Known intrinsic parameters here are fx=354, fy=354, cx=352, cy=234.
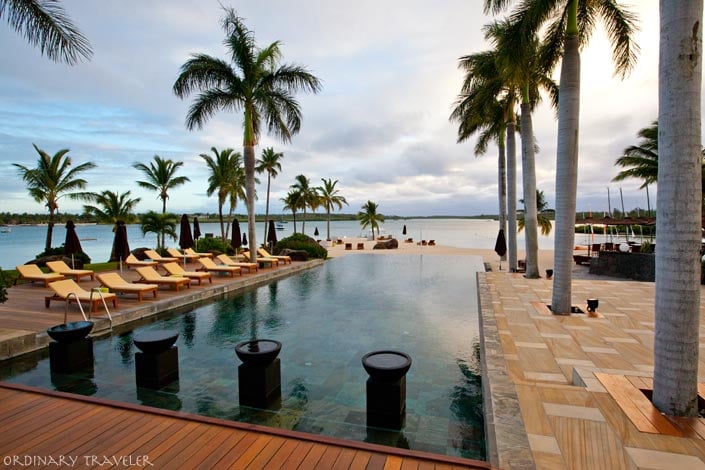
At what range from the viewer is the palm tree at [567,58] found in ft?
22.6

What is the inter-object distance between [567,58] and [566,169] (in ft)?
7.15

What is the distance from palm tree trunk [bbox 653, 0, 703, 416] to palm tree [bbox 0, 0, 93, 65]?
9.56m

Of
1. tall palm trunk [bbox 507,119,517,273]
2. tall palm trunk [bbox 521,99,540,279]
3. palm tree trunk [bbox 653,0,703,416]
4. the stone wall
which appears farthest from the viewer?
tall palm trunk [bbox 507,119,517,273]

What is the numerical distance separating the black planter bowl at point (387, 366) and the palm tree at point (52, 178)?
22370mm

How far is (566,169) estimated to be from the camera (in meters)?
7.00

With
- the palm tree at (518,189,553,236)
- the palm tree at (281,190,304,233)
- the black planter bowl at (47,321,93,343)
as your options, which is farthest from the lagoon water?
the black planter bowl at (47,321,93,343)

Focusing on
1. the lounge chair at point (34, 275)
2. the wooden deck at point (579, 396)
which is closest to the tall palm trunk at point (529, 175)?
the wooden deck at point (579, 396)

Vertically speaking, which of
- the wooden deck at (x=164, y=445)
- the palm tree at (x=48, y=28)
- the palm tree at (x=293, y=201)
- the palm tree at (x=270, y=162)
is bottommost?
the wooden deck at (x=164, y=445)

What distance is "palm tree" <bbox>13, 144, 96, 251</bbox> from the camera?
19531 millimetres

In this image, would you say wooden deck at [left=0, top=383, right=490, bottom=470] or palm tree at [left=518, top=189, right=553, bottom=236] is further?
palm tree at [left=518, top=189, right=553, bottom=236]

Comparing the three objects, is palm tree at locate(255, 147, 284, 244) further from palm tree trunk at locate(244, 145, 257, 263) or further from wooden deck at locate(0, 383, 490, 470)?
wooden deck at locate(0, 383, 490, 470)

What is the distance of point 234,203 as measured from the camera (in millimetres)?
30016

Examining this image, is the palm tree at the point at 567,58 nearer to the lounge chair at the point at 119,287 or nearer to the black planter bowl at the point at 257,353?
the black planter bowl at the point at 257,353

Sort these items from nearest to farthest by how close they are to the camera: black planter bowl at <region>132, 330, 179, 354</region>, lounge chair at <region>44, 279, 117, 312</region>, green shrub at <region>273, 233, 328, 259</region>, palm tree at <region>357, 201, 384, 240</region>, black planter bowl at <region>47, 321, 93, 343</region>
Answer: black planter bowl at <region>132, 330, 179, 354</region> < black planter bowl at <region>47, 321, 93, 343</region> < lounge chair at <region>44, 279, 117, 312</region> < green shrub at <region>273, 233, 328, 259</region> < palm tree at <region>357, 201, 384, 240</region>
